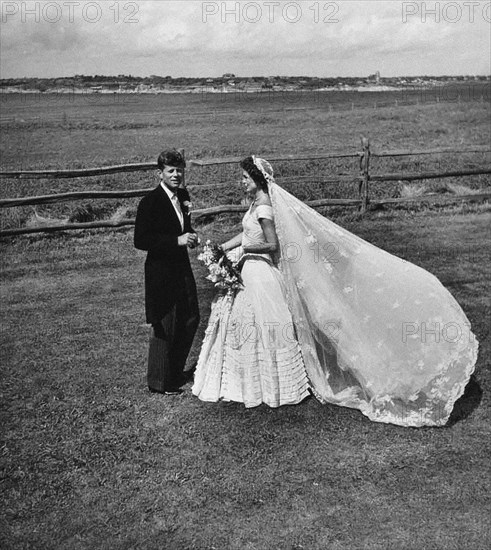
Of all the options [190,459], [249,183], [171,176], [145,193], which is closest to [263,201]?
[249,183]

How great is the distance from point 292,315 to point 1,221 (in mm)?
7723

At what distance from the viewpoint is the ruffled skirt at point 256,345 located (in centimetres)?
486

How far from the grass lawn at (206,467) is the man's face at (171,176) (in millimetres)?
1847

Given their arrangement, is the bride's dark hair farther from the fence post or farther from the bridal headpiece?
the fence post

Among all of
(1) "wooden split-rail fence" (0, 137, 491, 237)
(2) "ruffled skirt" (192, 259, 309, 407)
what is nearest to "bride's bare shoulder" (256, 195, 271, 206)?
(2) "ruffled skirt" (192, 259, 309, 407)

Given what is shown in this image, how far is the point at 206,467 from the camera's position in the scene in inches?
168

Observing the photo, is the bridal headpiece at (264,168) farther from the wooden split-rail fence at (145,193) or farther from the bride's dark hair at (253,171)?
the wooden split-rail fence at (145,193)

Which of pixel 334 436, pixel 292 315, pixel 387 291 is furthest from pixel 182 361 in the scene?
pixel 387 291

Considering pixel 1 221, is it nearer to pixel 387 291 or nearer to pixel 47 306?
pixel 47 306

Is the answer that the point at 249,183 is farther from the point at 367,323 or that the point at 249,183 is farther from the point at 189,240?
the point at 367,323

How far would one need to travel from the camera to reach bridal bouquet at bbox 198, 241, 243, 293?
4.83 m

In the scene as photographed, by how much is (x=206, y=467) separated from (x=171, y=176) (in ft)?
7.35

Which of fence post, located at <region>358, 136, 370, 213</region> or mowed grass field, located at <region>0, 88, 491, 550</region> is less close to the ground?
fence post, located at <region>358, 136, 370, 213</region>

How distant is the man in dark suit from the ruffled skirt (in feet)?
0.99
